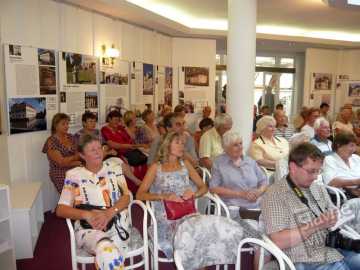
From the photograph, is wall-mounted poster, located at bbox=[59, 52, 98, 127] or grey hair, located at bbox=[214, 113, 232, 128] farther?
wall-mounted poster, located at bbox=[59, 52, 98, 127]

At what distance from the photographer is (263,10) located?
6.96 m

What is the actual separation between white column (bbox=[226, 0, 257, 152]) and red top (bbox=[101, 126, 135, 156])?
1.88 meters

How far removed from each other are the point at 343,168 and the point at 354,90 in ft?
28.1

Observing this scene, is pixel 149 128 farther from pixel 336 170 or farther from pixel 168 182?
pixel 336 170

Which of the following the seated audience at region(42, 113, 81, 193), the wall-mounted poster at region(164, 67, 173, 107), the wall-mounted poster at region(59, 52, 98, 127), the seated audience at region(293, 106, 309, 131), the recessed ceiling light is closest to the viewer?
the seated audience at region(42, 113, 81, 193)

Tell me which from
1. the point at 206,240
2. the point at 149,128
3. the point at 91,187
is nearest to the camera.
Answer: the point at 206,240

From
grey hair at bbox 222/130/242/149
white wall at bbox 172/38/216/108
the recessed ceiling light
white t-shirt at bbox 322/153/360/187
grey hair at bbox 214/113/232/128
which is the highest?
the recessed ceiling light

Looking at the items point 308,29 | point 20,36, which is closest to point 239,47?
point 20,36

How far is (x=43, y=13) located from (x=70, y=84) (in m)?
1.00

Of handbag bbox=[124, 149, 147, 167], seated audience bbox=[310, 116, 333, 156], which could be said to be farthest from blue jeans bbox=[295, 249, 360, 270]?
handbag bbox=[124, 149, 147, 167]

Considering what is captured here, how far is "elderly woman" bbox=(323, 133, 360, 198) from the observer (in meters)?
3.51

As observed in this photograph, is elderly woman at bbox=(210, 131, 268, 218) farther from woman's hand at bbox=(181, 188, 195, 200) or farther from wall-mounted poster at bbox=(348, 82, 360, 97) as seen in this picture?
wall-mounted poster at bbox=(348, 82, 360, 97)

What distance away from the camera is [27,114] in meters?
4.50

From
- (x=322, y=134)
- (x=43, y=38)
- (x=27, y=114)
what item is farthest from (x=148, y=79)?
(x=322, y=134)
